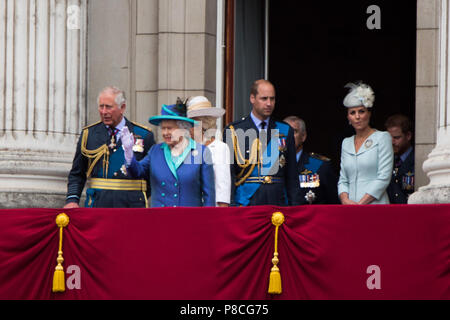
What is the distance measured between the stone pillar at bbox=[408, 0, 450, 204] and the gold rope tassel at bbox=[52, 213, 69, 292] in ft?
10.2

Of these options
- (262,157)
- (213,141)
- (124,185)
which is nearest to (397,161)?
(262,157)

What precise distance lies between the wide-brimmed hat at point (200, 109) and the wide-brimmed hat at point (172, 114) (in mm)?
64

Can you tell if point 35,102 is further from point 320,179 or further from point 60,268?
point 320,179

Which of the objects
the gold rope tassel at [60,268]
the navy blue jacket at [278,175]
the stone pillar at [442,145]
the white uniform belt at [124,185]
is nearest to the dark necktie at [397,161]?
the stone pillar at [442,145]

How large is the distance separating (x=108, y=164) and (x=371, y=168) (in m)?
2.46

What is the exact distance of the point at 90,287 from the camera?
9836 mm

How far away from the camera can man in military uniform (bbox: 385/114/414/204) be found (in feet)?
38.1

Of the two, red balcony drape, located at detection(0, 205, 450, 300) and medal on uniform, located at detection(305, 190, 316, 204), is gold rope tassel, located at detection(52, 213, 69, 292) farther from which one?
medal on uniform, located at detection(305, 190, 316, 204)

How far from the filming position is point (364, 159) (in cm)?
1055

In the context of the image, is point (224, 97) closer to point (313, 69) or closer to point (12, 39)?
point (12, 39)

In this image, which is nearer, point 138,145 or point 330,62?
point 138,145

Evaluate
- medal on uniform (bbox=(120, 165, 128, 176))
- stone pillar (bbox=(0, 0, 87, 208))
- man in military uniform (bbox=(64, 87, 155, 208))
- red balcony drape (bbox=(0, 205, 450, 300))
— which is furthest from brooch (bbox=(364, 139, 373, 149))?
stone pillar (bbox=(0, 0, 87, 208))

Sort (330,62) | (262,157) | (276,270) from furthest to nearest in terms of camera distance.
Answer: (330,62), (262,157), (276,270)

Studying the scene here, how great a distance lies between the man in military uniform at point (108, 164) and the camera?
10.9m
